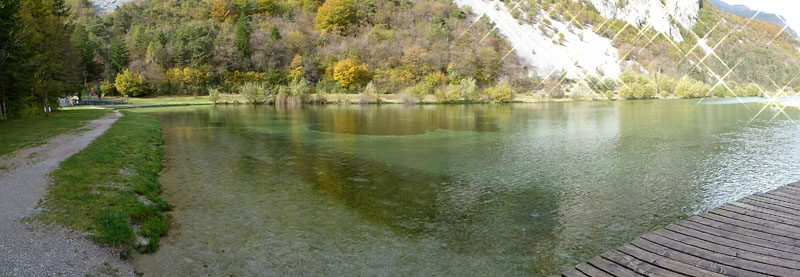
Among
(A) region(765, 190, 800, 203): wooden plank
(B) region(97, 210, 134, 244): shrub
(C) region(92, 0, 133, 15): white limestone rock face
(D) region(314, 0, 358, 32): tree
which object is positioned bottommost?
(A) region(765, 190, 800, 203): wooden plank

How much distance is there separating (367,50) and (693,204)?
3528 inches

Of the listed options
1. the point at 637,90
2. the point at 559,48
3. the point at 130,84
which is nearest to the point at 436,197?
the point at 130,84

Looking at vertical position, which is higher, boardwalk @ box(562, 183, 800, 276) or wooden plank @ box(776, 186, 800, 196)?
boardwalk @ box(562, 183, 800, 276)

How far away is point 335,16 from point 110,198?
112 meters

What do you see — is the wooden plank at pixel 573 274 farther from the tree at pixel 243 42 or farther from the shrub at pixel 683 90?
the tree at pixel 243 42

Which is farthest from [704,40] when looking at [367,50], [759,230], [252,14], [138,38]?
[759,230]

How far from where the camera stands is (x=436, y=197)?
39.3 ft

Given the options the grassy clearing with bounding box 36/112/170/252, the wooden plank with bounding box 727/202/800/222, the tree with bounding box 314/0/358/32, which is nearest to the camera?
the grassy clearing with bounding box 36/112/170/252

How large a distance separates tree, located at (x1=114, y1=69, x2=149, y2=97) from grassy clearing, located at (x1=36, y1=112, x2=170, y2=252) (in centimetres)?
6414

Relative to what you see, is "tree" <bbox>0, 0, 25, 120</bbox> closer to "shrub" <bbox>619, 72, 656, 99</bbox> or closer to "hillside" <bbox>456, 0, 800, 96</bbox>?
"shrub" <bbox>619, 72, 656, 99</bbox>

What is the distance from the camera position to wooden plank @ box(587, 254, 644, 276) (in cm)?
594

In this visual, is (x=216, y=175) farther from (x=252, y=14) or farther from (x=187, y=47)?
(x=252, y=14)

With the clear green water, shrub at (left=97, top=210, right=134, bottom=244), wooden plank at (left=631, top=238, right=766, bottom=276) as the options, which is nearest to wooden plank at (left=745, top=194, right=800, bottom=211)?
the clear green water

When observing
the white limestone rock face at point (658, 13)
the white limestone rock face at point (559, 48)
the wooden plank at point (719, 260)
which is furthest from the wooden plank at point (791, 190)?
the white limestone rock face at point (658, 13)
